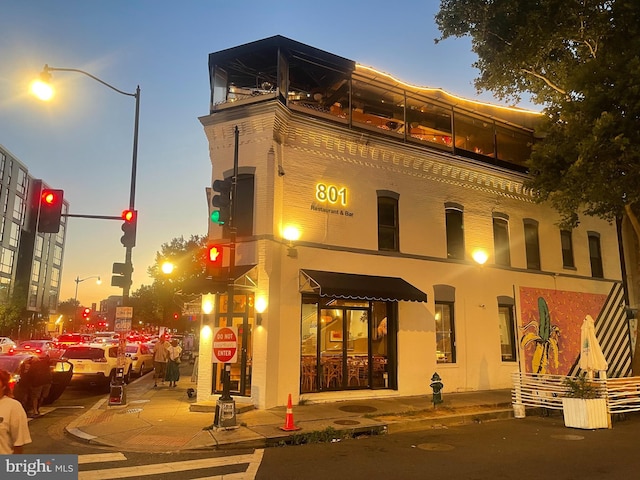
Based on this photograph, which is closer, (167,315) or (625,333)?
(625,333)

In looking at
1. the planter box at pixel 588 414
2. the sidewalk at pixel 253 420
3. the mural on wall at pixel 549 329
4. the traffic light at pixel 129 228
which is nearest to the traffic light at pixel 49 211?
the traffic light at pixel 129 228

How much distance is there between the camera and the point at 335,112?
54.8 ft

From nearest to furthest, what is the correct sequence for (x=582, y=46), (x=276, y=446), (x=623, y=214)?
(x=276, y=446), (x=582, y=46), (x=623, y=214)

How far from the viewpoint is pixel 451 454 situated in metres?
8.19

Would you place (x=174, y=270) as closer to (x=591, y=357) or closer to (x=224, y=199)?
(x=224, y=199)

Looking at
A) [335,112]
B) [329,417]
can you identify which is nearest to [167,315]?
[335,112]

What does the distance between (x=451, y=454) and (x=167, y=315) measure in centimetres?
3675

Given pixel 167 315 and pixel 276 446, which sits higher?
pixel 167 315

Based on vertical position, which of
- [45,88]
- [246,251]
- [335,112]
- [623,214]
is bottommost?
[246,251]

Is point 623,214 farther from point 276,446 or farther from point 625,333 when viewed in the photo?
point 276,446

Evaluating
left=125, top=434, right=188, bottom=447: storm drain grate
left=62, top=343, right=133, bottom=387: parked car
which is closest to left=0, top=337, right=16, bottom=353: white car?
left=62, top=343, right=133, bottom=387: parked car

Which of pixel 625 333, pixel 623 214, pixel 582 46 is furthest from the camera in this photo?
pixel 625 333

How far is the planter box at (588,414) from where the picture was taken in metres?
10.6

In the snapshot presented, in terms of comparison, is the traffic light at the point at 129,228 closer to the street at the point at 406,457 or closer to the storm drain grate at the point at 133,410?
the storm drain grate at the point at 133,410
